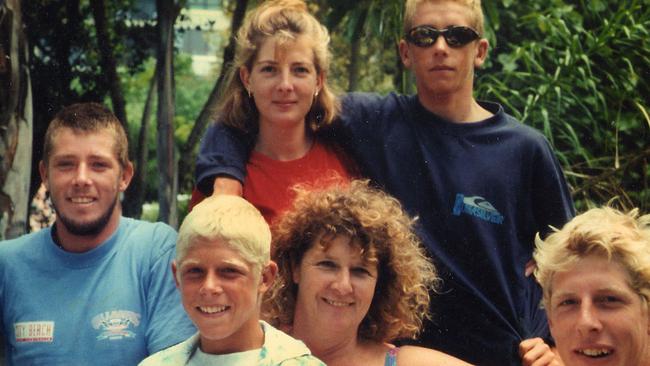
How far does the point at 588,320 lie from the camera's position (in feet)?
10.8

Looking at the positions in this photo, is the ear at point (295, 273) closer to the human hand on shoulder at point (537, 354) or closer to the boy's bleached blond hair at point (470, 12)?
the human hand on shoulder at point (537, 354)

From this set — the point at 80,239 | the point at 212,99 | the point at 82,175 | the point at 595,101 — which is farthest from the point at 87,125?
the point at 212,99

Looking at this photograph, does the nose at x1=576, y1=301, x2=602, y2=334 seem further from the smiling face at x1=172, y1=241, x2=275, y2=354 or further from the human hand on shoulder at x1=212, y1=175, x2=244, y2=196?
the human hand on shoulder at x1=212, y1=175, x2=244, y2=196

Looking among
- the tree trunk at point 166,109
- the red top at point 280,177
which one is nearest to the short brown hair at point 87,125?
the red top at point 280,177

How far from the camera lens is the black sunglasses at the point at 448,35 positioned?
4.42 meters

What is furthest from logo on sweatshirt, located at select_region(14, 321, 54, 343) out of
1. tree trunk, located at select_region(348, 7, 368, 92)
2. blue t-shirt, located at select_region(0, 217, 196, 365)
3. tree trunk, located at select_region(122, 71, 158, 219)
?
tree trunk, located at select_region(122, 71, 158, 219)

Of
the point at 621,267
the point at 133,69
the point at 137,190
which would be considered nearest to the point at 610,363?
the point at 621,267

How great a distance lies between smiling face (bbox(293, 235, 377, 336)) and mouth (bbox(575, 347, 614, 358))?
81 centimetres

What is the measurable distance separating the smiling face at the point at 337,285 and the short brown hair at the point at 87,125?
84 centimetres

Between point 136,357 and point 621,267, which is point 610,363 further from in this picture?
point 136,357

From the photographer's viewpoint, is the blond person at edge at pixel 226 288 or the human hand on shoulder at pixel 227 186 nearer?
the blond person at edge at pixel 226 288

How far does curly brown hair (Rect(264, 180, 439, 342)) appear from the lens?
387 centimetres

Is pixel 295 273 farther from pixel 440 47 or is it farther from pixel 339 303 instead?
pixel 440 47

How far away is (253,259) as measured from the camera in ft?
11.0
